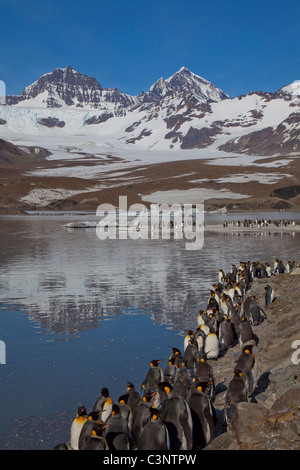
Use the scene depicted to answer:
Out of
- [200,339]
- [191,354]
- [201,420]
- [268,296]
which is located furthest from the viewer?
[268,296]

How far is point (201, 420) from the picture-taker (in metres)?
7.09

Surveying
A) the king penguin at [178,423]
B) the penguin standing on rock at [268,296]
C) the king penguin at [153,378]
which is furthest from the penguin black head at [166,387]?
the penguin standing on rock at [268,296]

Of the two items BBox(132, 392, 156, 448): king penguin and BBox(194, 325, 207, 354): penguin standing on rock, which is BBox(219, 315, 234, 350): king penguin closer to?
BBox(194, 325, 207, 354): penguin standing on rock

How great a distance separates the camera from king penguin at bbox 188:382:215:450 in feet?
23.1

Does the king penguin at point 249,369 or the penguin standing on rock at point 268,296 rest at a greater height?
the penguin standing on rock at point 268,296

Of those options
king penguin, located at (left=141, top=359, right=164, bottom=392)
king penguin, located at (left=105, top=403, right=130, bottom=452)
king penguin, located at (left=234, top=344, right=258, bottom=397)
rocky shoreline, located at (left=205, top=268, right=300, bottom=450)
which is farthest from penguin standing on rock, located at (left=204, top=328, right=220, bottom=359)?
king penguin, located at (left=105, top=403, right=130, bottom=452)

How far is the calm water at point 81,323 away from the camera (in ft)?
28.0

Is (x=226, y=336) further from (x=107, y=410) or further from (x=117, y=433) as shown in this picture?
(x=117, y=433)

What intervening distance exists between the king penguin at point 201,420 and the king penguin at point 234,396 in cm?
29

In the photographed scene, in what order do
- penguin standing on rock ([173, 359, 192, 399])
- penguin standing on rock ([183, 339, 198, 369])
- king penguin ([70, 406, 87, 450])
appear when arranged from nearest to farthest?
king penguin ([70, 406, 87, 450]), penguin standing on rock ([173, 359, 192, 399]), penguin standing on rock ([183, 339, 198, 369])

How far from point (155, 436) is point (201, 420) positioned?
1053 mm

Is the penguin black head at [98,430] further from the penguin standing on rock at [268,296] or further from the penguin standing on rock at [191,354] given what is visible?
the penguin standing on rock at [268,296]

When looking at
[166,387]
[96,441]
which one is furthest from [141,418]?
[96,441]

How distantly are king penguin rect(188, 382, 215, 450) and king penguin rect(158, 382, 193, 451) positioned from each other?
25 centimetres
